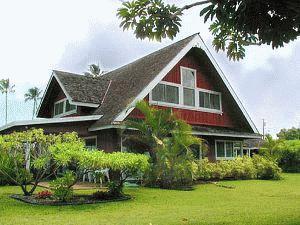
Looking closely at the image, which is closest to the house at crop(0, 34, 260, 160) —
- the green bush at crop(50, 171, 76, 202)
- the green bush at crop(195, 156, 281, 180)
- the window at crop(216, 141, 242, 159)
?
the window at crop(216, 141, 242, 159)

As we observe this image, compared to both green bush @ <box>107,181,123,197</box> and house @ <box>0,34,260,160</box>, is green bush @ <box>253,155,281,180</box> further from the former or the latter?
green bush @ <box>107,181,123,197</box>

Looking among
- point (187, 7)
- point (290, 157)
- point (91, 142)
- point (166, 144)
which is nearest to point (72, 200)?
point (166, 144)

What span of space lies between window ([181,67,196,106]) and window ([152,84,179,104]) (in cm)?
65

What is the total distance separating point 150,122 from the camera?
15.6m

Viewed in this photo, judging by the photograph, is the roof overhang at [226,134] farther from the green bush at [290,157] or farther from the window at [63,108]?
the green bush at [290,157]

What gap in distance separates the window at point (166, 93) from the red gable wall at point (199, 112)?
15.5 inches

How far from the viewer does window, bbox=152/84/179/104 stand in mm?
19430

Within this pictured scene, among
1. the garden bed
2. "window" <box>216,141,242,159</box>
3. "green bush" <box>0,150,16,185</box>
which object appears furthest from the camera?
"window" <box>216,141,242,159</box>

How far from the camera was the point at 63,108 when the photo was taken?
74.3ft

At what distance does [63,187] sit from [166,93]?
974 centimetres

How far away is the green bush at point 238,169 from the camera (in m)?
19.2

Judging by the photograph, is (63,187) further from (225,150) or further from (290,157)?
(290,157)

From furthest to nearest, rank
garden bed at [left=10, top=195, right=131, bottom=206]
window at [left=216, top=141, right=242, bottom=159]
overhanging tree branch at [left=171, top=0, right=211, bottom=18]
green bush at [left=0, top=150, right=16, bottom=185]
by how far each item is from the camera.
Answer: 1. window at [left=216, top=141, right=242, bottom=159]
2. green bush at [left=0, top=150, right=16, bottom=185]
3. garden bed at [left=10, top=195, right=131, bottom=206]
4. overhanging tree branch at [left=171, top=0, right=211, bottom=18]

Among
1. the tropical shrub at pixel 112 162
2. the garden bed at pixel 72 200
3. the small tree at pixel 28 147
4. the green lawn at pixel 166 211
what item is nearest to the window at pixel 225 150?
the green lawn at pixel 166 211
